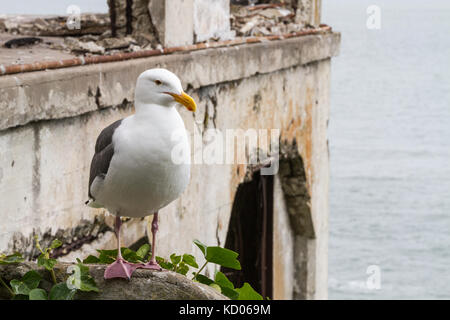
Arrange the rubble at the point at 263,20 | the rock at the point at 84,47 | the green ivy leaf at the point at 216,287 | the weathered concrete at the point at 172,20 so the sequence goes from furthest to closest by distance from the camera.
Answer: the rubble at the point at 263,20
the weathered concrete at the point at 172,20
the rock at the point at 84,47
the green ivy leaf at the point at 216,287

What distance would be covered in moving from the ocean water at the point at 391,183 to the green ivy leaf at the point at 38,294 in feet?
25.5

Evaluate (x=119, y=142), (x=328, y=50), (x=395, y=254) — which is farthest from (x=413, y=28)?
(x=119, y=142)

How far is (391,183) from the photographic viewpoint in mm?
26344

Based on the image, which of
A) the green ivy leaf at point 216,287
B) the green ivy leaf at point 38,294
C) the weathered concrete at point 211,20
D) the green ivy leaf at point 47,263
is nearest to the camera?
the green ivy leaf at point 38,294

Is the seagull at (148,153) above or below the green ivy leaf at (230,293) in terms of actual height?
above

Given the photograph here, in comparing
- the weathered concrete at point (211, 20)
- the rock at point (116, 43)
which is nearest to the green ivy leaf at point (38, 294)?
the rock at point (116, 43)

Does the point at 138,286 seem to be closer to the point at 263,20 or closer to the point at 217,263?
the point at 217,263

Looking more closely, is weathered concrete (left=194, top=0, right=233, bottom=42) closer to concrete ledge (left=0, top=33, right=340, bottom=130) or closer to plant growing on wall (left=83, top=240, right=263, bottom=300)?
concrete ledge (left=0, top=33, right=340, bottom=130)

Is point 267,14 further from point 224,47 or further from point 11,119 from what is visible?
point 11,119

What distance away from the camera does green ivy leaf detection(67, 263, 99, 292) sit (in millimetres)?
3240

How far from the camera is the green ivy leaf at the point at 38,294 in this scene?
3195mm

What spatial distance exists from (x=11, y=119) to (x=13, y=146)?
17 cm

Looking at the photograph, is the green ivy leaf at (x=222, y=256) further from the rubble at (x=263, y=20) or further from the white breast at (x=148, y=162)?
the rubble at (x=263, y=20)

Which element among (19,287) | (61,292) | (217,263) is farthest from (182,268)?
(19,287)
